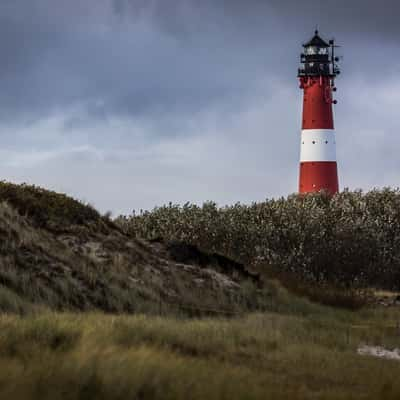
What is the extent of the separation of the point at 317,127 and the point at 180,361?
54.6 m

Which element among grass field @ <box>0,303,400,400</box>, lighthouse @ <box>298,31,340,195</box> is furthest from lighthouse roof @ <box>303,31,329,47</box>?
grass field @ <box>0,303,400,400</box>

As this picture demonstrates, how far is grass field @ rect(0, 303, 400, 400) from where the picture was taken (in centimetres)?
1246

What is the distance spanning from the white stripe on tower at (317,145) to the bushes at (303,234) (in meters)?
13.0

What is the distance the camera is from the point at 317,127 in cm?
6812

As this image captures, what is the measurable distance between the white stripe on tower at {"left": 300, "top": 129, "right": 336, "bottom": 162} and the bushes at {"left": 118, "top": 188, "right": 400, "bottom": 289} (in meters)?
13.0

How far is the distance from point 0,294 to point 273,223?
29797 millimetres

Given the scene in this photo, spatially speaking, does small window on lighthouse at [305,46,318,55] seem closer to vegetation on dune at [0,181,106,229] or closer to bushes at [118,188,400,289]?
bushes at [118,188,400,289]

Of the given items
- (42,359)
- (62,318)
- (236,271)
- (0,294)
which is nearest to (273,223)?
(236,271)

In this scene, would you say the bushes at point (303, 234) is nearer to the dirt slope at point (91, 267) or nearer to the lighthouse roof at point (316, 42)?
the dirt slope at point (91, 267)

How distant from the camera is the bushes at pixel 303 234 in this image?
1850 inches

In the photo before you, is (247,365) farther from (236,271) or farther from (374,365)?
(236,271)

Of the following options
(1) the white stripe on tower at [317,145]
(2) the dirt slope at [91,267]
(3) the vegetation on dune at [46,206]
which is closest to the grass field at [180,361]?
(2) the dirt slope at [91,267]

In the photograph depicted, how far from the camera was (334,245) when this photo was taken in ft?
157

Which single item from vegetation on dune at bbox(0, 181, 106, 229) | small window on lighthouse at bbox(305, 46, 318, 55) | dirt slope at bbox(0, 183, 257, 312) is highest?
small window on lighthouse at bbox(305, 46, 318, 55)
